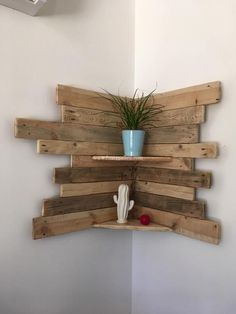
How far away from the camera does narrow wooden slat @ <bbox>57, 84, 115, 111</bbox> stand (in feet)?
3.99

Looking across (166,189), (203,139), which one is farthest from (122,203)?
(203,139)

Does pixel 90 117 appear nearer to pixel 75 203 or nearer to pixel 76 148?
pixel 76 148

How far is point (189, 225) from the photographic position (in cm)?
123

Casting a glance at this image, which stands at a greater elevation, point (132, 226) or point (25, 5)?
point (25, 5)

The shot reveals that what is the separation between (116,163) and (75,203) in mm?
299

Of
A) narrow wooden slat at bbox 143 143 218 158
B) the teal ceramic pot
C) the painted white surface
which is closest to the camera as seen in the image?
the painted white surface

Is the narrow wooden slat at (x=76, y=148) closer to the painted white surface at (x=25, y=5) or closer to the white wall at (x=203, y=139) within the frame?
the white wall at (x=203, y=139)

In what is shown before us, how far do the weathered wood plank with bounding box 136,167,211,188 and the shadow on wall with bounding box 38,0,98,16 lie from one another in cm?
81

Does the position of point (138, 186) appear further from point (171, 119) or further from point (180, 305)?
point (180, 305)

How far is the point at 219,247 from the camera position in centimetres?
115

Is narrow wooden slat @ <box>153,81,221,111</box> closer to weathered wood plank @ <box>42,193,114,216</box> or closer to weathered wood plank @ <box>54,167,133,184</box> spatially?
weathered wood plank @ <box>54,167,133,184</box>

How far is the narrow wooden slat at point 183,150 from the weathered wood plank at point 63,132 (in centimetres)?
17

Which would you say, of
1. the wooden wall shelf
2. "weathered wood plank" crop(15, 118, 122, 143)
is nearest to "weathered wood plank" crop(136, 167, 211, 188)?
the wooden wall shelf

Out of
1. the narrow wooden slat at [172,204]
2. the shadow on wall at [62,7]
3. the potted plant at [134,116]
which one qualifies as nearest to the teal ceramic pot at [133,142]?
the potted plant at [134,116]
